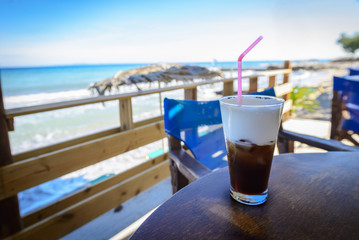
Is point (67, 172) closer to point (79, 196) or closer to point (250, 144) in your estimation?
point (79, 196)

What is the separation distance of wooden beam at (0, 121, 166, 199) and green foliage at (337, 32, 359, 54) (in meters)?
42.5

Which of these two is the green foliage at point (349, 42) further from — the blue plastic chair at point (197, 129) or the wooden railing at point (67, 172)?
the blue plastic chair at point (197, 129)

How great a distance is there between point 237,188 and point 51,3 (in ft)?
142

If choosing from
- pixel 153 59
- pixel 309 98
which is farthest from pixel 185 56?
pixel 309 98

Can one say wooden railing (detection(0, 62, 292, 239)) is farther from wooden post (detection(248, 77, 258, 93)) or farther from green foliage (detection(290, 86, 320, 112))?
green foliage (detection(290, 86, 320, 112))

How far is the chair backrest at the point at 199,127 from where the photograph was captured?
1.01 meters

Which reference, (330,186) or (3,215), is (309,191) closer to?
(330,186)

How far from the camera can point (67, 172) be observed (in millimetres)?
1538

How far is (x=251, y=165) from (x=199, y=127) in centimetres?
71

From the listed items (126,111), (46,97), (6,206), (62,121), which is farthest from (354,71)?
(46,97)

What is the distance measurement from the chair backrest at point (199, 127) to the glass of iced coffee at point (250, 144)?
555mm

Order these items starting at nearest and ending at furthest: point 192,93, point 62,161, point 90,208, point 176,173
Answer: point 176,173, point 62,161, point 90,208, point 192,93

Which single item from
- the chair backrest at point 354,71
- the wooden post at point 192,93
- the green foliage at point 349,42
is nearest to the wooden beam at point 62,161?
the wooden post at point 192,93

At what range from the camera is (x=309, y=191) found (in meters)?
0.49
